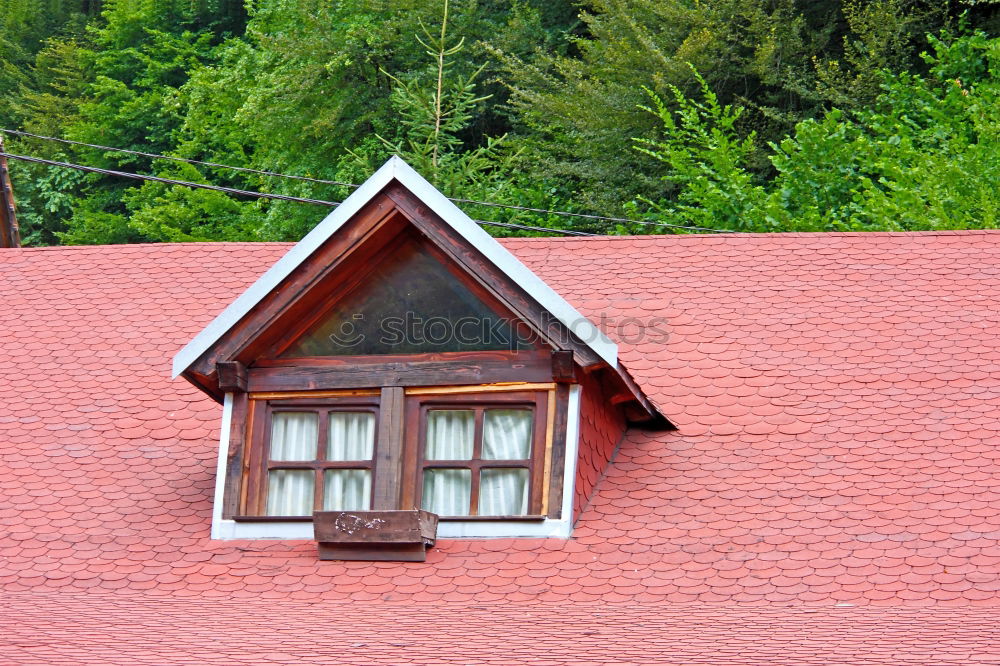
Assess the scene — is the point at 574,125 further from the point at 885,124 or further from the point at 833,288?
the point at 833,288

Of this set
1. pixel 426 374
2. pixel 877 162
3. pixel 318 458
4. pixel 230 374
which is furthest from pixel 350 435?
A: pixel 877 162

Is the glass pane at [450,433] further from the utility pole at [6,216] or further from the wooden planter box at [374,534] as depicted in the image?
the utility pole at [6,216]

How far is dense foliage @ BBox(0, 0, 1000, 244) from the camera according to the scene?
22328 mm

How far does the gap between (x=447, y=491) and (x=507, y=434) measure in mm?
526

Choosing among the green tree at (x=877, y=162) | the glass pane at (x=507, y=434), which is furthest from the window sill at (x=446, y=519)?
the green tree at (x=877, y=162)

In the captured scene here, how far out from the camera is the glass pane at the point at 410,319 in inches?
355

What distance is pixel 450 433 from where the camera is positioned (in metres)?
8.99

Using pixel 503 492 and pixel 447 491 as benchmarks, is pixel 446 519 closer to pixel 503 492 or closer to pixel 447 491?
pixel 447 491

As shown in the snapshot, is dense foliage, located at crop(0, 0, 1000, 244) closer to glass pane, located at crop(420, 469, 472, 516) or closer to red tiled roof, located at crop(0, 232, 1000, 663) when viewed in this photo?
red tiled roof, located at crop(0, 232, 1000, 663)

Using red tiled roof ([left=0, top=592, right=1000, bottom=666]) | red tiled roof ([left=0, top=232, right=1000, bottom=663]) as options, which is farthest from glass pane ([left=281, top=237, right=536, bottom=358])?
red tiled roof ([left=0, top=592, right=1000, bottom=666])

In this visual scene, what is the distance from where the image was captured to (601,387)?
9.48 meters

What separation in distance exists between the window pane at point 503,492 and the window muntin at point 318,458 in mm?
727

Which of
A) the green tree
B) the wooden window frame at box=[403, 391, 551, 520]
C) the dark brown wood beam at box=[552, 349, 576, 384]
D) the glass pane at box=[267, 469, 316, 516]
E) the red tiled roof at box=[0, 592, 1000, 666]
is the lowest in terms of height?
the red tiled roof at box=[0, 592, 1000, 666]

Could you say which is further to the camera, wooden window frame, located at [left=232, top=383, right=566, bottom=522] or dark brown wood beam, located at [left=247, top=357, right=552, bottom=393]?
dark brown wood beam, located at [left=247, top=357, right=552, bottom=393]
